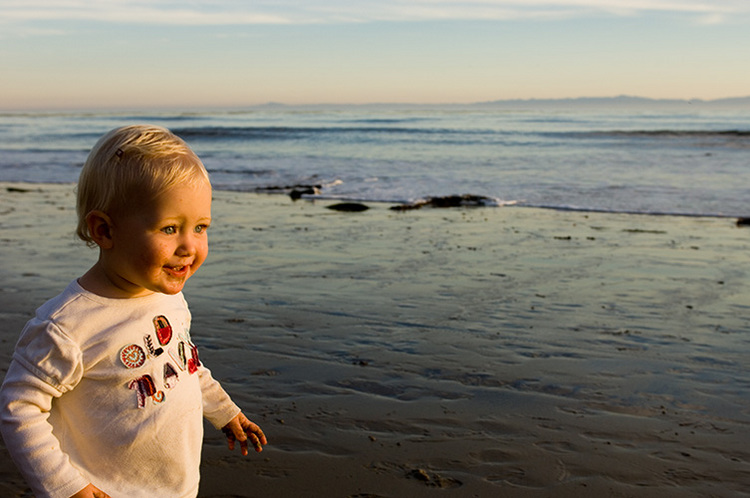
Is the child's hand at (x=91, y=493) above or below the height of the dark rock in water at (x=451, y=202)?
above

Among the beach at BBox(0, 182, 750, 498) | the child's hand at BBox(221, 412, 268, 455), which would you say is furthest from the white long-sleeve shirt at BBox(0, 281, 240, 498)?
the beach at BBox(0, 182, 750, 498)

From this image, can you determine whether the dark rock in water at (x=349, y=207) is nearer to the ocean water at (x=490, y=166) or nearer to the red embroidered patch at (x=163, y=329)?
the ocean water at (x=490, y=166)

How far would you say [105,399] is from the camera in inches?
78.5

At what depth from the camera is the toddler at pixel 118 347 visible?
1886 mm

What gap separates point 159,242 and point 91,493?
0.68 m

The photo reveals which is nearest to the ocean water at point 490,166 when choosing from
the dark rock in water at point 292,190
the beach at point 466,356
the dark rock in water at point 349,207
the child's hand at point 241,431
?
the dark rock in water at point 292,190

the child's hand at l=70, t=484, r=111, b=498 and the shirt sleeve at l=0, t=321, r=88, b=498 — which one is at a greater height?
the shirt sleeve at l=0, t=321, r=88, b=498

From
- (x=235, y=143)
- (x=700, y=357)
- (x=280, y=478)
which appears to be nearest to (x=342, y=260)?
(x=700, y=357)

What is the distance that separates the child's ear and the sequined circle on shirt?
29 cm

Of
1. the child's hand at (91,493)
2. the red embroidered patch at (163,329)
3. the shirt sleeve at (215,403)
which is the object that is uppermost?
the red embroidered patch at (163,329)

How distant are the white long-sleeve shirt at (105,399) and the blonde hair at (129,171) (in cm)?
26

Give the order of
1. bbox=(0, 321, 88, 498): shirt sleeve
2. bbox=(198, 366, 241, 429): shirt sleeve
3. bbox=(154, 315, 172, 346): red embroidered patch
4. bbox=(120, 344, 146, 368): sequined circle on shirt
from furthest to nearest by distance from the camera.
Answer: bbox=(198, 366, 241, 429): shirt sleeve, bbox=(154, 315, 172, 346): red embroidered patch, bbox=(120, 344, 146, 368): sequined circle on shirt, bbox=(0, 321, 88, 498): shirt sleeve

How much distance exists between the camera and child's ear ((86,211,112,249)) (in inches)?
79.5

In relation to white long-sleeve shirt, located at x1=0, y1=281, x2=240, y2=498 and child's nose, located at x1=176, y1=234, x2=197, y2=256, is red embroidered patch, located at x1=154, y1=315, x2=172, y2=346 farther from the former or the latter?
child's nose, located at x1=176, y1=234, x2=197, y2=256
